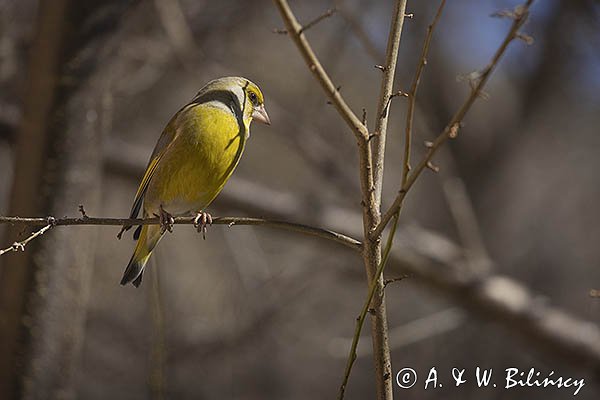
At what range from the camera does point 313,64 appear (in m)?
1.34

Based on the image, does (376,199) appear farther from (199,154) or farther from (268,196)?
(268,196)

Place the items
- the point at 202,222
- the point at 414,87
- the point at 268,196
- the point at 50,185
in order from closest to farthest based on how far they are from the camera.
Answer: the point at 414,87, the point at 202,222, the point at 50,185, the point at 268,196

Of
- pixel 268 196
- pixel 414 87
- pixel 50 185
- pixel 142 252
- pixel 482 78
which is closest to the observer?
pixel 482 78

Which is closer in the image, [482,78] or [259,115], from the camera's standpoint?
[482,78]

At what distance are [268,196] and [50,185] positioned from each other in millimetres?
1652

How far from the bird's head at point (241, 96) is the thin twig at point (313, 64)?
0.71m

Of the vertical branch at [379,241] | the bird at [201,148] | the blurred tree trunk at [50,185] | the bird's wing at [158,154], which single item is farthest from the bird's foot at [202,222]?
the blurred tree trunk at [50,185]

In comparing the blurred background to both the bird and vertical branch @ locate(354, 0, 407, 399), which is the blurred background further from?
vertical branch @ locate(354, 0, 407, 399)

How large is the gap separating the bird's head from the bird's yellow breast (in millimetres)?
39

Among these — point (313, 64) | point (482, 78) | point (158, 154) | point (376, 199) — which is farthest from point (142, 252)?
point (482, 78)

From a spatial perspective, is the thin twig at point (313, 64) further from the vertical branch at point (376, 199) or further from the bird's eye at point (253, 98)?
the bird's eye at point (253, 98)

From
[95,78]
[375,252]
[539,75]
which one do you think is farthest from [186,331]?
[375,252]

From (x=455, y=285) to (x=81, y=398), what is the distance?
306cm

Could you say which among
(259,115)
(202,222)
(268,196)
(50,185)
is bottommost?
(202,222)
